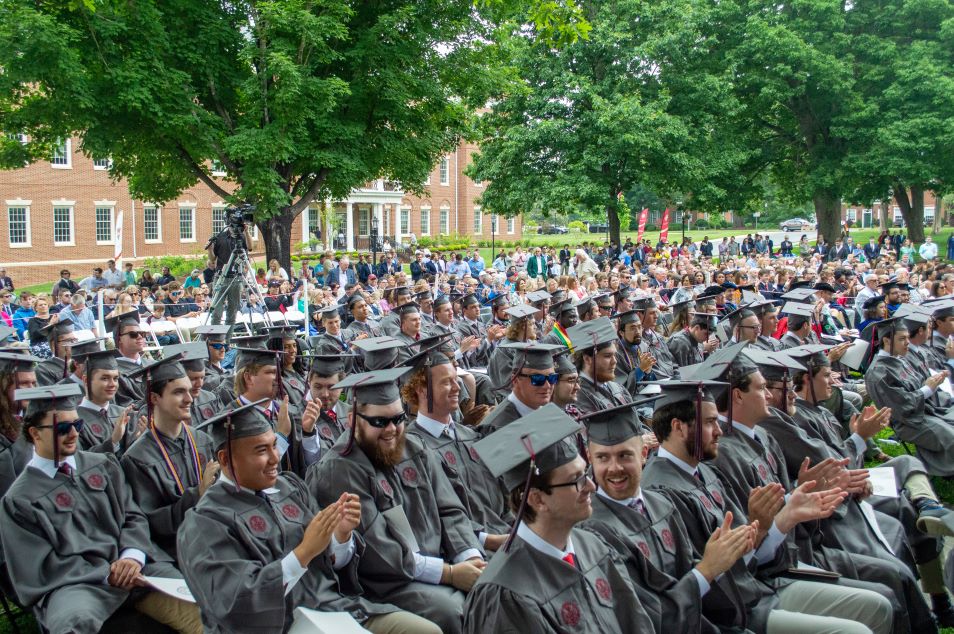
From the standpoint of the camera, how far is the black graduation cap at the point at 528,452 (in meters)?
3.17

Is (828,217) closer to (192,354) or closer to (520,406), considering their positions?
(520,406)

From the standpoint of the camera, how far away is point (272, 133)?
20.2 meters

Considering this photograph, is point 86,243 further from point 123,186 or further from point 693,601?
point 693,601

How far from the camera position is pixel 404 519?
4.46 metres

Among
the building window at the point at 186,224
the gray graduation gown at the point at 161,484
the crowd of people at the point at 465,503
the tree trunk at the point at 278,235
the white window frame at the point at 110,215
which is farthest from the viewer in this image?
the building window at the point at 186,224

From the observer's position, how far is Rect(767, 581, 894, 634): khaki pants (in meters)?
4.07

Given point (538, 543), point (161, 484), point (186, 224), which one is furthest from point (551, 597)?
point (186, 224)

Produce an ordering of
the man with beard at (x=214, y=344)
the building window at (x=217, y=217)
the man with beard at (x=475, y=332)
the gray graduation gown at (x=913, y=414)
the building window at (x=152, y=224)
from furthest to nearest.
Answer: the building window at (x=217, y=217)
the building window at (x=152, y=224)
the man with beard at (x=475, y=332)
the man with beard at (x=214, y=344)
the gray graduation gown at (x=913, y=414)

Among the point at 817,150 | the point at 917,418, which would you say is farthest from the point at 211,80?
the point at 817,150

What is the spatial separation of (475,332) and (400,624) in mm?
8072

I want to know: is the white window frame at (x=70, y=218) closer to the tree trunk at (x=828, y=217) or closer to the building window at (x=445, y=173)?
the building window at (x=445, y=173)

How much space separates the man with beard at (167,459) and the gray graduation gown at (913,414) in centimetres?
654

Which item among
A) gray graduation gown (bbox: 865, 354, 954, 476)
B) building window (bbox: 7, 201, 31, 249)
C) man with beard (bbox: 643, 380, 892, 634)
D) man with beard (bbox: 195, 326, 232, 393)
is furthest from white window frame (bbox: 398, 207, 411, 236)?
man with beard (bbox: 643, 380, 892, 634)

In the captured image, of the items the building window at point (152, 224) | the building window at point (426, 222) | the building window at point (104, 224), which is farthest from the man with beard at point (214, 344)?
the building window at point (426, 222)
